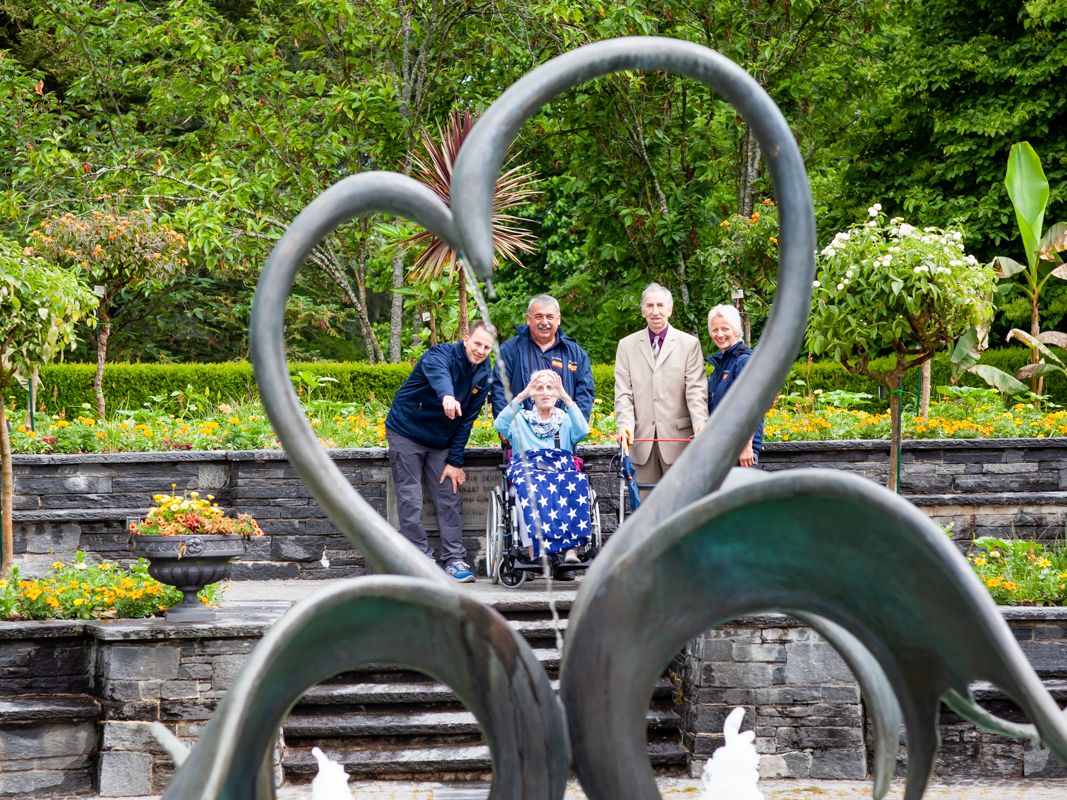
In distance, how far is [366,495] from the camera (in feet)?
30.4

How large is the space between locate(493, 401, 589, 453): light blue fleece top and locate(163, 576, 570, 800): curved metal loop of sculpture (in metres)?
4.78

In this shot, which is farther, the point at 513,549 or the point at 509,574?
the point at 509,574

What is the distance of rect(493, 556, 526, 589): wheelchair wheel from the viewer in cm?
783

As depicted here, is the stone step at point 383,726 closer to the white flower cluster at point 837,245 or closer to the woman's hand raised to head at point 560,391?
the woman's hand raised to head at point 560,391

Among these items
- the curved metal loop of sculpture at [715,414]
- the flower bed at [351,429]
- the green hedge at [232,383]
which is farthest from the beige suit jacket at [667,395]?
the green hedge at [232,383]

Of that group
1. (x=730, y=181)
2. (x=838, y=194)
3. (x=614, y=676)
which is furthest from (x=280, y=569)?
(x=838, y=194)

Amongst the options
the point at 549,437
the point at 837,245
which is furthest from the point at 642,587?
the point at 837,245

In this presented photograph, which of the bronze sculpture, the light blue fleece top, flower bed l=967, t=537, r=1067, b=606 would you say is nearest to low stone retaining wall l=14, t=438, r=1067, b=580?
flower bed l=967, t=537, r=1067, b=606

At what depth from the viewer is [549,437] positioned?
7754 millimetres

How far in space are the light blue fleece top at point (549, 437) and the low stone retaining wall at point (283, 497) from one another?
4.05ft

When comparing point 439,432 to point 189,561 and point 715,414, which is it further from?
point 715,414

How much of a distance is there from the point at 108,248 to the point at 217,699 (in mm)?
7330

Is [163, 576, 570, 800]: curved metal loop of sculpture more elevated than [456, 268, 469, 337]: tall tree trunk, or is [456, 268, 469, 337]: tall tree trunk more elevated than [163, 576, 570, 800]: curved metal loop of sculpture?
[456, 268, 469, 337]: tall tree trunk

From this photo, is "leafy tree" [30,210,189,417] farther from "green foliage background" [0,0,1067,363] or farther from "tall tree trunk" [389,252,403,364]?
"tall tree trunk" [389,252,403,364]
